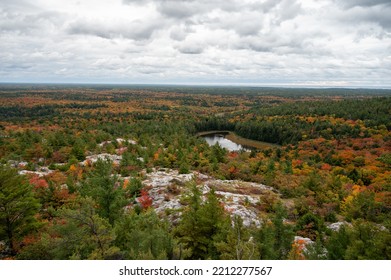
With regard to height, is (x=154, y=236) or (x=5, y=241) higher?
(x=154, y=236)

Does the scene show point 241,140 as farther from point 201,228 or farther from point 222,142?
point 201,228

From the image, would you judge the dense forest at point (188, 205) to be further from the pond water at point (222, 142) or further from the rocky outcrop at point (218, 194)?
the pond water at point (222, 142)

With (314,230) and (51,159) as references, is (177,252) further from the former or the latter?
(51,159)

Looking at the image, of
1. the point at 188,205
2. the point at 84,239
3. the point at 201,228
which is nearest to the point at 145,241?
the point at 84,239

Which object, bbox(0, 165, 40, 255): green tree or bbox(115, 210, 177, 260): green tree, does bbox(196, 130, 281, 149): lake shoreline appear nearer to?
bbox(115, 210, 177, 260): green tree

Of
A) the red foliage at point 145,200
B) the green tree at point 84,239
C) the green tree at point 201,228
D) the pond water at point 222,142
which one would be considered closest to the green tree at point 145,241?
the green tree at point 84,239

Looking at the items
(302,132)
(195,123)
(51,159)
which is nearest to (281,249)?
(51,159)
